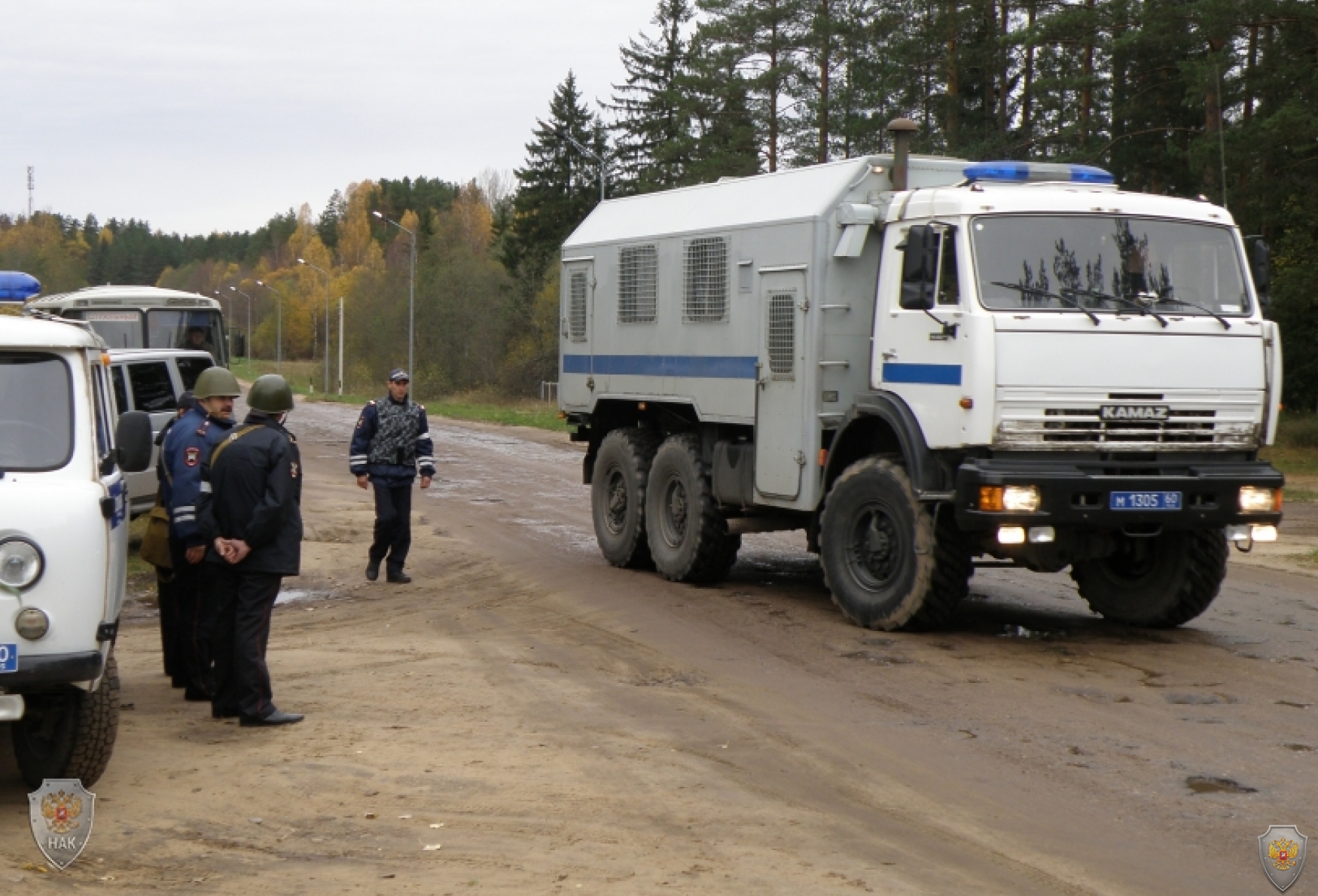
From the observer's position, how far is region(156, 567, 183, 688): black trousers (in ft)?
30.7

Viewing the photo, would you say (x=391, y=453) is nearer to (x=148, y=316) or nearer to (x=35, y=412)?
(x=35, y=412)

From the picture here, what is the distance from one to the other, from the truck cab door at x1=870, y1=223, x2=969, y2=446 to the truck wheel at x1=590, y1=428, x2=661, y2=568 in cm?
390

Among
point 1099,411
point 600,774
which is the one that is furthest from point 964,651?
point 600,774

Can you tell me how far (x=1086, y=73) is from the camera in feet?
115

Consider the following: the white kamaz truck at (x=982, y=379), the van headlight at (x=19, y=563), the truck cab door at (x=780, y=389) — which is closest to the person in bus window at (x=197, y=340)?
the white kamaz truck at (x=982, y=379)

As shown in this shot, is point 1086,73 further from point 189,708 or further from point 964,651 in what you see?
point 189,708

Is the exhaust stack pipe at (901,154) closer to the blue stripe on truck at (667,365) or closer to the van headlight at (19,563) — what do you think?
the blue stripe on truck at (667,365)

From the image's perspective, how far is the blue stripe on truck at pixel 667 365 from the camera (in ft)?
42.2

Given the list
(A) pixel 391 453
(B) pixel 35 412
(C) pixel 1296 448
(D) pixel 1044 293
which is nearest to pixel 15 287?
(B) pixel 35 412

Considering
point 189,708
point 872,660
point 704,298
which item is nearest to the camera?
point 189,708

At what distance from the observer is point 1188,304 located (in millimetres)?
10492

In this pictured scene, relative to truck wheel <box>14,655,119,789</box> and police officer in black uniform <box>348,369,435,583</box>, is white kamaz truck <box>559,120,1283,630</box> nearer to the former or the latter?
police officer in black uniform <box>348,369,435,583</box>

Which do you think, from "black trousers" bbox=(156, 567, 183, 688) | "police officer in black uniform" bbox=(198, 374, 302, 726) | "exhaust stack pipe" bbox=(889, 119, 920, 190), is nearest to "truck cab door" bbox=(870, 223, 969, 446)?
"exhaust stack pipe" bbox=(889, 119, 920, 190)

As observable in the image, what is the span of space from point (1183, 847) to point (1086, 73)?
31559 millimetres
